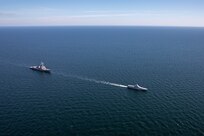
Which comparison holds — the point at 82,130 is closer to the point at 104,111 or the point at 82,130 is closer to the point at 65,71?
the point at 104,111

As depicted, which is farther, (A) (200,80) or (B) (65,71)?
(B) (65,71)

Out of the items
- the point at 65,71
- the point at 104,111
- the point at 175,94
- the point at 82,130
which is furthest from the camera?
the point at 65,71

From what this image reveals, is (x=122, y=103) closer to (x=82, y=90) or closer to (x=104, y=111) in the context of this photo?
(x=104, y=111)

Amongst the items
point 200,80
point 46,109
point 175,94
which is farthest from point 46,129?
point 200,80

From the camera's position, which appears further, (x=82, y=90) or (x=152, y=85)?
(x=152, y=85)

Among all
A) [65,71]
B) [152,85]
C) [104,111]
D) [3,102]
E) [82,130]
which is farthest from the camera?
[65,71]

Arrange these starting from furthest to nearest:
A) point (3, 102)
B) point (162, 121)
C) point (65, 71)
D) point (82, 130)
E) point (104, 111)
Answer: point (65, 71), point (3, 102), point (104, 111), point (162, 121), point (82, 130)

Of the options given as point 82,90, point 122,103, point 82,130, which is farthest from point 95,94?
point 82,130

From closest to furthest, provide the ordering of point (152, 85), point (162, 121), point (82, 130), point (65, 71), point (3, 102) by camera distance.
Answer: point (82, 130) → point (162, 121) → point (3, 102) → point (152, 85) → point (65, 71)
